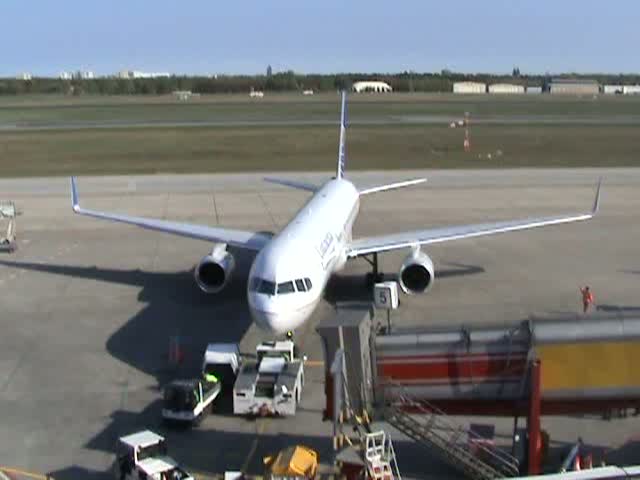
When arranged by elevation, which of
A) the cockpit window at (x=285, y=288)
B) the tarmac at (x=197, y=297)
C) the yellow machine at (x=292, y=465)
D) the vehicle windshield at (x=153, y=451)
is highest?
the cockpit window at (x=285, y=288)

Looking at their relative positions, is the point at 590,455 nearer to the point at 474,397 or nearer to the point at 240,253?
the point at 474,397

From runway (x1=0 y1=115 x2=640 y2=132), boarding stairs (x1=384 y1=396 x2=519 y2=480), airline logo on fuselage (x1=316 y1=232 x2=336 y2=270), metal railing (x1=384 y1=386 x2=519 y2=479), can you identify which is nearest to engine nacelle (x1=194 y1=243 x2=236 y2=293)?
airline logo on fuselage (x1=316 y1=232 x2=336 y2=270)

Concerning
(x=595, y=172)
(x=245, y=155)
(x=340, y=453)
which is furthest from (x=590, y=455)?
(x=245, y=155)

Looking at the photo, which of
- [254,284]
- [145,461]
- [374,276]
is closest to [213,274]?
[374,276]

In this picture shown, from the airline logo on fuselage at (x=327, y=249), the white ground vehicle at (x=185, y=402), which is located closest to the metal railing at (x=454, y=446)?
the white ground vehicle at (x=185, y=402)

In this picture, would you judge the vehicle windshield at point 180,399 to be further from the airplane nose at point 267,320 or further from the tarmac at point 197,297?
the airplane nose at point 267,320

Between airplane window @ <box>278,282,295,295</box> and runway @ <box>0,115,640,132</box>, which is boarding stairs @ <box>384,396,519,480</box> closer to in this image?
airplane window @ <box>278,282,295,295</box>

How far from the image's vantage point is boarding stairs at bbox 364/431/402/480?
685 inches

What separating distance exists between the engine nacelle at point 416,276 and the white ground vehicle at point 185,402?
1184cm

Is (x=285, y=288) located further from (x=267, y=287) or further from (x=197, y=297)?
(x=197, y=297)

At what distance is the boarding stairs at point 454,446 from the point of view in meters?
18.3

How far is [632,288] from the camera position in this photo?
35.1 meters

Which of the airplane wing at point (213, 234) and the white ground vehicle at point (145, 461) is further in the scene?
the airplane wing at point (213, 234)

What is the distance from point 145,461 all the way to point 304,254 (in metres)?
9.35
